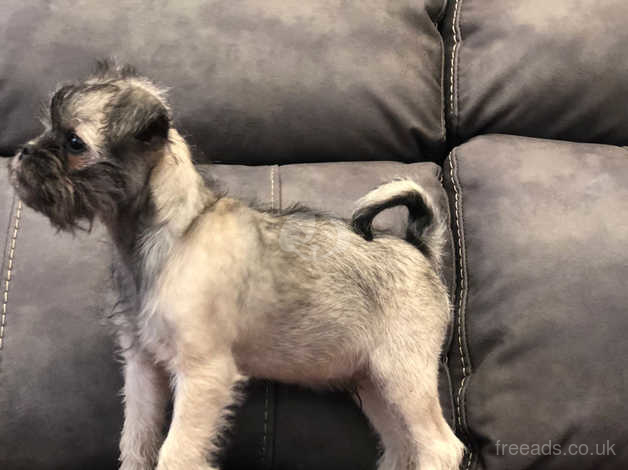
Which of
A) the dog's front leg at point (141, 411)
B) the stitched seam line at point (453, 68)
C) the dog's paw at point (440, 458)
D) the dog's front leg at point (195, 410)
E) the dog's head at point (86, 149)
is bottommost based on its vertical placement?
the dog's paw at point (440, 458)

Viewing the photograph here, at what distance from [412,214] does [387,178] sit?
6.2 inches

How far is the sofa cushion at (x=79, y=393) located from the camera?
4.01ft

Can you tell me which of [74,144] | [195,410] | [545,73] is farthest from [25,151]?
[545,73]

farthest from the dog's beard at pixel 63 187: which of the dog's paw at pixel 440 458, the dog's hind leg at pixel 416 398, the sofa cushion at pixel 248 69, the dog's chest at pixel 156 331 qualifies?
the dog's paw at pixel 440 458

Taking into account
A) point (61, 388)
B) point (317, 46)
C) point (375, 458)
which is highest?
point (317, 46)

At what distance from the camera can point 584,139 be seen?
4.81ft

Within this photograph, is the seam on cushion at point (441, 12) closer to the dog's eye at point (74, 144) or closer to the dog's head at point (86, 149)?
the dog's head at point (86, 149)

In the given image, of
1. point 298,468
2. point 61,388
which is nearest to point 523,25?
point 298,468

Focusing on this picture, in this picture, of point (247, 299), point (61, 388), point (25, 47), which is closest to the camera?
point (247, 299)

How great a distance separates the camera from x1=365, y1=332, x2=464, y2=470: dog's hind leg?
117 centimetres

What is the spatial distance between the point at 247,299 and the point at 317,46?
0.58 m

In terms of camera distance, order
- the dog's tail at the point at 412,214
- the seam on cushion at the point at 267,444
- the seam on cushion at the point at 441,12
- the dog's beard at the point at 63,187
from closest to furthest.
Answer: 1. the dog's beard at the point at 63,187
2. the dog's tail at the point at 412,214
3. the seam on cushion at the point at 267,444
4. the seam on cushion at the point at 441,12

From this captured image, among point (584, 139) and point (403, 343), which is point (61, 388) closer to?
point (403, 343)

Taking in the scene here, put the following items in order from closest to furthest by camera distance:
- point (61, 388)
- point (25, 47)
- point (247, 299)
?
point (247, 299), point (61, 388), point (25, 47)
